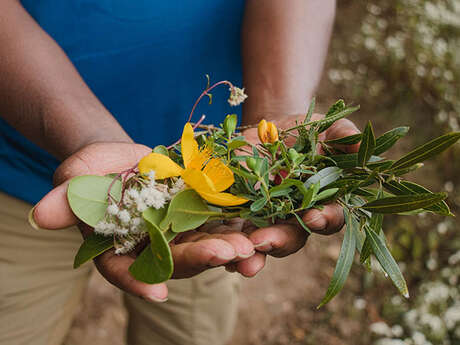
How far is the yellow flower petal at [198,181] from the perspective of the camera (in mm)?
785

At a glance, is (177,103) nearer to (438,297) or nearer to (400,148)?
(438,297)

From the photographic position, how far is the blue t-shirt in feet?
3.85

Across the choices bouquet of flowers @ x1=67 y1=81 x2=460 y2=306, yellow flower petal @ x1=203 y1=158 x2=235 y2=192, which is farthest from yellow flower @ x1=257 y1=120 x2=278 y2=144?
yellow flower petal @ x1=203 y1=158 x2=235 y2=192

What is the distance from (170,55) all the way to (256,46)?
0.90 feet

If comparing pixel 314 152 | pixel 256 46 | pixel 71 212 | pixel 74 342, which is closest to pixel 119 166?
pixel 71 212

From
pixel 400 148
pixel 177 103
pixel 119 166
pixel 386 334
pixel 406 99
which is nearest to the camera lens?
pixel 119 166

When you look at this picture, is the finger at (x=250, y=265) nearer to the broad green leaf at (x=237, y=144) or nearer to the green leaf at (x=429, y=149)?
the broad green leaf at (x=237, y=144)

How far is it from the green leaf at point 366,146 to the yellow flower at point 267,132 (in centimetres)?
17

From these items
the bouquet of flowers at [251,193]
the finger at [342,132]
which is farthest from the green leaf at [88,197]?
the finger at [342,132]

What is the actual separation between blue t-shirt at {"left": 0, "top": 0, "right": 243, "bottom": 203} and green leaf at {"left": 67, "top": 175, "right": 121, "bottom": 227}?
0.45 m

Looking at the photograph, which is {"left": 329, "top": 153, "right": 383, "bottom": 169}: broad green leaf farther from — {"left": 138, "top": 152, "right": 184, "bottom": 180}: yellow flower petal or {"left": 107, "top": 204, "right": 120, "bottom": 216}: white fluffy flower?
{"left": 107, "top": 204, "right": 120, "bottom": 216}: white fluffy flower

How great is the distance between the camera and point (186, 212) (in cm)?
81

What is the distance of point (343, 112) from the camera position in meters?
0.90

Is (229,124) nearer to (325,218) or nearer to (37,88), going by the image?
(325,218)
